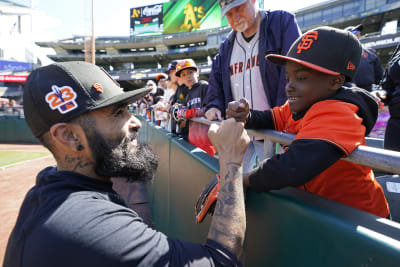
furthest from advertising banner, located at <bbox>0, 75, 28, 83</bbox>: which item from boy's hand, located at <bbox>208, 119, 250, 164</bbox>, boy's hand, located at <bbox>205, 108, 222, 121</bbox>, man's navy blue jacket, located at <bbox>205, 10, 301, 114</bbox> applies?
boy's hand, located at <bbox>208, 119, 250, 164</bbox>

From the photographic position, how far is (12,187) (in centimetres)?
647

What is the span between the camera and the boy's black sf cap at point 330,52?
1.34 m

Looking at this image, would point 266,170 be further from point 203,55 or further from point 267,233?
point 203,55

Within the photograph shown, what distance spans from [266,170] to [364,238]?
1.38 feet

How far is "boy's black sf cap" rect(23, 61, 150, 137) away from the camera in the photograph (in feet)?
4.08

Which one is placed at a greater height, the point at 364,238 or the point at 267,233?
the point at 364,238

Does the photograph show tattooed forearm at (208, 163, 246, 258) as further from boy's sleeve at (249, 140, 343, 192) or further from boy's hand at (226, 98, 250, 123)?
boy's hand at (226, 98, 250, 123)

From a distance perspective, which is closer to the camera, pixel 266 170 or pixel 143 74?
pixel 266 170

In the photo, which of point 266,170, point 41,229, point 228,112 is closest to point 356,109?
point 266,170

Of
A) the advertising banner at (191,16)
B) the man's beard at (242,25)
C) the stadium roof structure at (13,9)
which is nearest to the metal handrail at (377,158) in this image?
the man's beard at (242,25)

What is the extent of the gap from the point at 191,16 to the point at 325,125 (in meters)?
44.7

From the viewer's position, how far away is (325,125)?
42.0 inches

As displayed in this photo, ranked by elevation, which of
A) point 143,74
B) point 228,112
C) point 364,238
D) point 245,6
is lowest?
point 364,238

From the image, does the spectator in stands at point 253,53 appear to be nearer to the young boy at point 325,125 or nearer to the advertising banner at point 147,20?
the young boy at point 325,125
